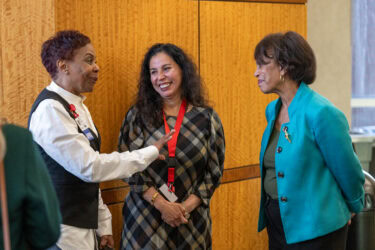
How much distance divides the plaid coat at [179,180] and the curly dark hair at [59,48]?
0.62 metres

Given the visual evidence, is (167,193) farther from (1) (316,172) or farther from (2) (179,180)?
(1) (316,172)

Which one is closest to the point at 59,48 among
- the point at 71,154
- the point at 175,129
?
the point at 71,154

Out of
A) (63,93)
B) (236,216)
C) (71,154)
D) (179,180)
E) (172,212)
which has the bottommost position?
(236,216)

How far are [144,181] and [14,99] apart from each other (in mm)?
845

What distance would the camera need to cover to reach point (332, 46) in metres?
5.21

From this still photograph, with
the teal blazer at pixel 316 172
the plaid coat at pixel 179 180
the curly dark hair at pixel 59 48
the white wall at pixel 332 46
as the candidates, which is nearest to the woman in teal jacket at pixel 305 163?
the teal blazer at pixel 316 172

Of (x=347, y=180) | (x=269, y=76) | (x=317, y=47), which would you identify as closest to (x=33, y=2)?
(x=269, y=76)

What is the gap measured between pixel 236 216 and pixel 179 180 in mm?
1184

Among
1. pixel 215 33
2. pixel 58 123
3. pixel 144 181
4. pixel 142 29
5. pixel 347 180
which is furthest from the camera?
pixel 215 33

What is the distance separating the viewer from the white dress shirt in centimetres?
190

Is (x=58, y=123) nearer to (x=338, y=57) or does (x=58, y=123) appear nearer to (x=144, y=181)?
(x=144, y=181)

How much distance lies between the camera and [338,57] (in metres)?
5.24

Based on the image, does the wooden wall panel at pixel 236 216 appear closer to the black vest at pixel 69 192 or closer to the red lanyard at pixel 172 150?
the red lanyard at pixel 172 150

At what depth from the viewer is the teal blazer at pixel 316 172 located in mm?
2053
